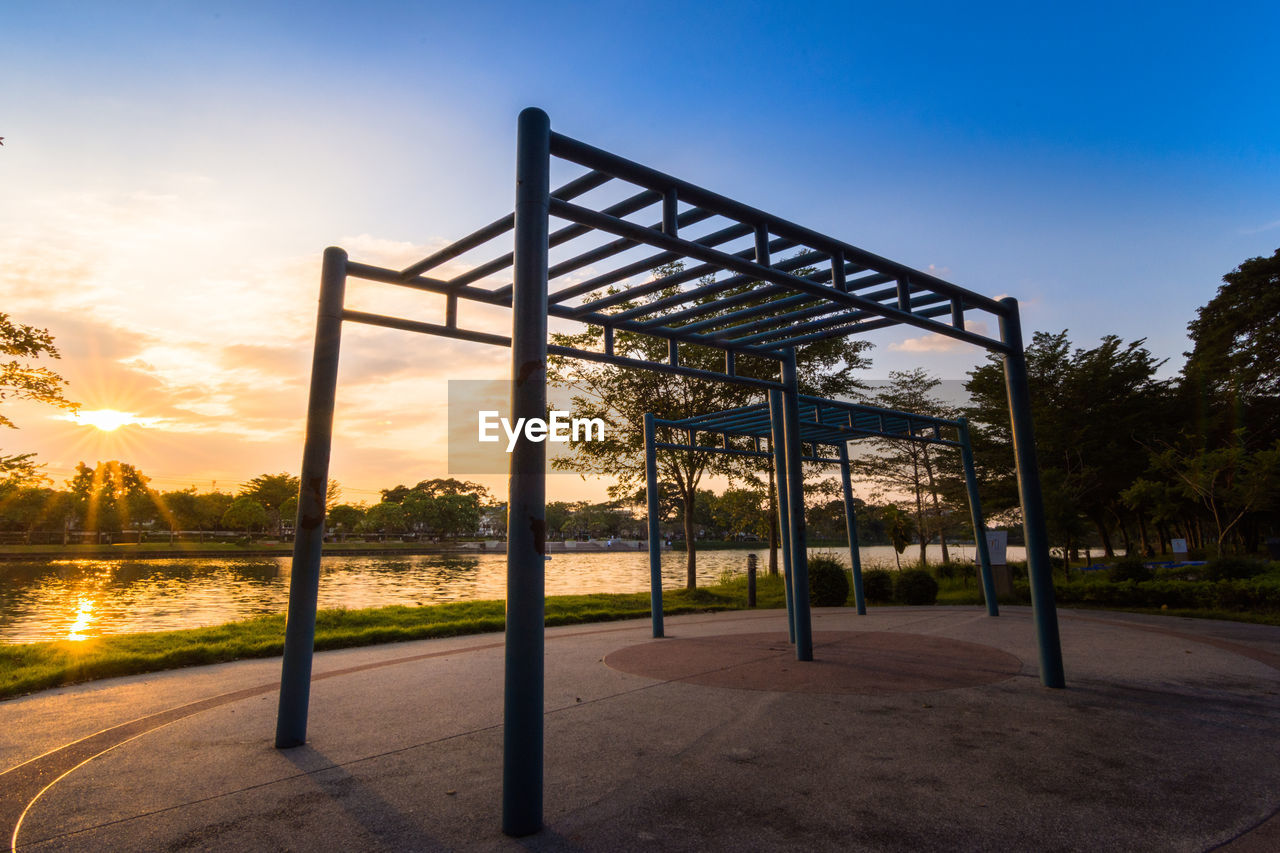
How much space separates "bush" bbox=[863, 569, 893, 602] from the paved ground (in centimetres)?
864

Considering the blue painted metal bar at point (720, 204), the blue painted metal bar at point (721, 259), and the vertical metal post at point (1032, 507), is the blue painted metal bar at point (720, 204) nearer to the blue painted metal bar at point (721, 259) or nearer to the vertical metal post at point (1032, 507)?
the blue painted metal bar at point (721, 259)

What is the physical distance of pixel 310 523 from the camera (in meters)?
4.79

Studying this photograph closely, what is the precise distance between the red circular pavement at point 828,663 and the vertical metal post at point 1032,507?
0.65 metres

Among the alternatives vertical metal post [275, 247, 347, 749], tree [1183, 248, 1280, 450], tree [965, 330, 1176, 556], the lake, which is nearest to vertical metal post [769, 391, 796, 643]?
vertical metal post [275, 247, 347, 749]

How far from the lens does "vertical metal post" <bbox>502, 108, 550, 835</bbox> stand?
330cm

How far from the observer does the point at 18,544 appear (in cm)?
6412

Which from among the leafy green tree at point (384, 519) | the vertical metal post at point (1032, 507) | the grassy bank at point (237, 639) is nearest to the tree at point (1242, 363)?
the grassy bank at point (237, 639)

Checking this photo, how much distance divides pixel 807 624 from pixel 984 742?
332cm

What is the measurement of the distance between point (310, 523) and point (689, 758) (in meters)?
3.23

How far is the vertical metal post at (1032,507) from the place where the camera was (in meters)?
6.29

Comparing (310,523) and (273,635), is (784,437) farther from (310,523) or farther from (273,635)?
(273,635)

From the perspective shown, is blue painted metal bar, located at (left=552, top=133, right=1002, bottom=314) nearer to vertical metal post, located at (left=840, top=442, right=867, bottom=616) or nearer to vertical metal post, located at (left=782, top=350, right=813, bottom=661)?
vertical metal post, located at (left=782, top=350, right=813, bottom=661)

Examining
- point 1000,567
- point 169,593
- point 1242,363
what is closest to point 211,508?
point 169,593

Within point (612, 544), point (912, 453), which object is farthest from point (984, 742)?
point (612, 544)
